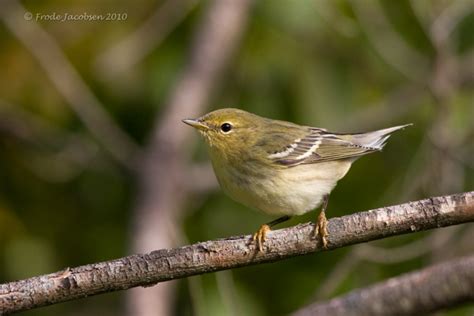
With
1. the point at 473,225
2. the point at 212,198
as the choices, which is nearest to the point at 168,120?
the point at 212,198

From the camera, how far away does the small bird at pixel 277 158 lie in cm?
412

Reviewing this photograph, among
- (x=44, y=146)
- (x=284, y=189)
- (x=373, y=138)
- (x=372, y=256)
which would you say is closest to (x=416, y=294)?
(x=284, y=189)

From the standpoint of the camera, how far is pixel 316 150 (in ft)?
14.9

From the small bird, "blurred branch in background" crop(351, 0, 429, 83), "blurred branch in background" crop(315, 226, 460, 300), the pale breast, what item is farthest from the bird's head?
"blurred branch in background" crop(351, 0, 429, 83)

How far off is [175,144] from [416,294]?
306 centimetres

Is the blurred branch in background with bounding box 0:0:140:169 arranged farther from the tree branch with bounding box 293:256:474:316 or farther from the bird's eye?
the tree branch with bounding box 293:256:474:316

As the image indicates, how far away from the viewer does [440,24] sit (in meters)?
5.07

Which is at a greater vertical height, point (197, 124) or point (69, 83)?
point (69, 83)

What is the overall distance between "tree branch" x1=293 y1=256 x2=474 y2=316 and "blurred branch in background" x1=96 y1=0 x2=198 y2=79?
274 cm

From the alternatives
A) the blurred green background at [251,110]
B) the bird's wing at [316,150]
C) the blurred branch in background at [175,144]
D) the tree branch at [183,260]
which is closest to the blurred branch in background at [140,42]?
the blurred green background at [251,110]

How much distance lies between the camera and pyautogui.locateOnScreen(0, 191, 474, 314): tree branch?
3.07m

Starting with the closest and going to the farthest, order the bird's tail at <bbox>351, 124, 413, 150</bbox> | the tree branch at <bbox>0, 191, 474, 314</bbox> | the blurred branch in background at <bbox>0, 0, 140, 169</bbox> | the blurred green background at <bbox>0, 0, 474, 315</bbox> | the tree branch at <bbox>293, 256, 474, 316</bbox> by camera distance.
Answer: the tree branch at <bbox>0, 191, 474, 314</bbox>
the tree branch at <bbox>293, 256, 474, 316</bbox>
the bird's tail at <bbox>351, 124, 413, 150</bbox>
the blurred green background at <bbox>0, 0, 474, 315</bbox>
the blurred branch in background at <bbox>0, 0, 140, 169</bbox>

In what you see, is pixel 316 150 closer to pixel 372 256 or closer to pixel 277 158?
pixel 277 158

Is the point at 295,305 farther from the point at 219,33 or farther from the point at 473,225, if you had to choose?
the point at 219,33
